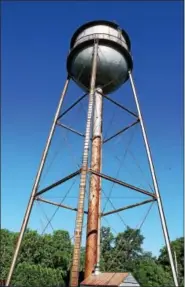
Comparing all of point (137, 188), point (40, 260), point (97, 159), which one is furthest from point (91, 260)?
point (40, 260)

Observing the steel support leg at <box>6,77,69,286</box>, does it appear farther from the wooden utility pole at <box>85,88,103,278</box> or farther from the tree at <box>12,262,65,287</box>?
the tree at <box>12,262,65,287</box>

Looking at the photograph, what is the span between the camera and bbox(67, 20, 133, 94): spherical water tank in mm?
12453

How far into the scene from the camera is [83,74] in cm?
1293

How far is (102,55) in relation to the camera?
12.3 m

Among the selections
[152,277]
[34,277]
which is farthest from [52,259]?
[152,277]

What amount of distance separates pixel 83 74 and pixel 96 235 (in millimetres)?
6017

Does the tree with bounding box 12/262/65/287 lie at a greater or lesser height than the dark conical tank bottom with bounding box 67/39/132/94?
lesser

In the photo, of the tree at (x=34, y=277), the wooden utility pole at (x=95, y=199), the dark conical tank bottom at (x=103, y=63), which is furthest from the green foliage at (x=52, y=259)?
the dark conical tank bottom at (x=103, y=63)

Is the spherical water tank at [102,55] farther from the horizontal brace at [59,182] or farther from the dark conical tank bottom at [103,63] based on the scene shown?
the horizontal brace at [59,182]

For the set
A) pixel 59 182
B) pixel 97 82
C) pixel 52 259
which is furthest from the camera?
pixel 52 259

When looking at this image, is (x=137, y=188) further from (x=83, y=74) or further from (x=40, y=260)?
(x=40, y=260)

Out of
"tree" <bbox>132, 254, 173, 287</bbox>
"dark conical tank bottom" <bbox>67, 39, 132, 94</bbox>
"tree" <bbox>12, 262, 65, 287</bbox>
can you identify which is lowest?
"tree" <bbox>12, 262, 65, 287</bbox>

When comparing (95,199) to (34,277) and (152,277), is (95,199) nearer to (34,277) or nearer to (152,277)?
(34,277)

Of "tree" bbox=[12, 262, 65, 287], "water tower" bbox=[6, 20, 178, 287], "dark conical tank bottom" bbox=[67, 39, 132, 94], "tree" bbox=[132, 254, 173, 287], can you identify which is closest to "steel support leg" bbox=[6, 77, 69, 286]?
"water tower" bbox=[6, 20, 178, 287]
